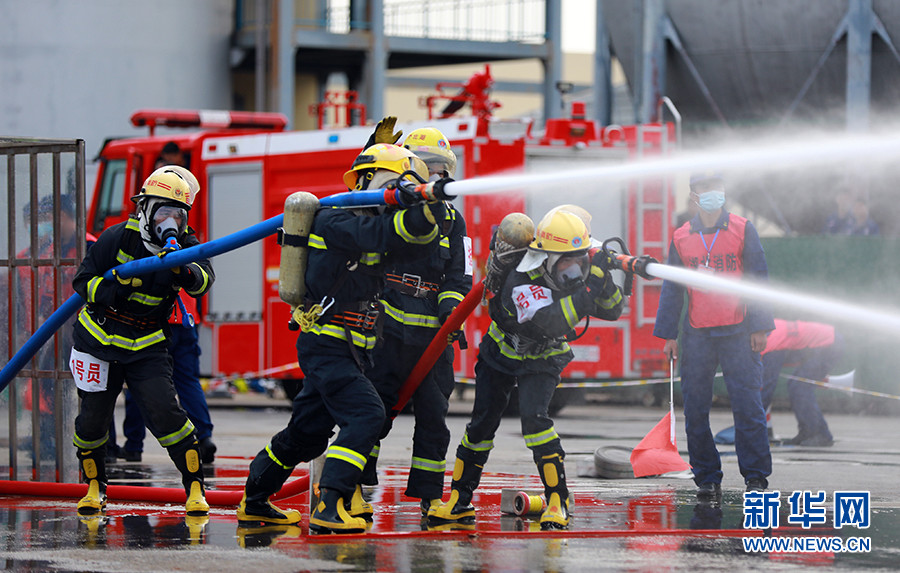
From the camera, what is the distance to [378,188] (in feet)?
18.9

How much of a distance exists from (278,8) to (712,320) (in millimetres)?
16772

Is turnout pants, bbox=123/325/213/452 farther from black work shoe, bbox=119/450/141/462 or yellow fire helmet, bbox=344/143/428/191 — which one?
yellow fire helmet, bbox=344/143/428/191

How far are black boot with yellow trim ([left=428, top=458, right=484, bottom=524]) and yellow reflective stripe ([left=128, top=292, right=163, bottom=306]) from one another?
1610mm

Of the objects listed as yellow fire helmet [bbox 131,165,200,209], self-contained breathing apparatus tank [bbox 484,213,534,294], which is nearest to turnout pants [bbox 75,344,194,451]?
yellow fire helmet [bbox 131,165,200,209]

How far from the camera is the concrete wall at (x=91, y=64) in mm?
22047

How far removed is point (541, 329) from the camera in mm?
5926

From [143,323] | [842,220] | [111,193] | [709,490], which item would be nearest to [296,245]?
[143,323]

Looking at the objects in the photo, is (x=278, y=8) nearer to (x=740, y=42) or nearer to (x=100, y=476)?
(x=740, y=42)

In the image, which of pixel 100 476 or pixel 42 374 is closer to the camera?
pixel 100 476

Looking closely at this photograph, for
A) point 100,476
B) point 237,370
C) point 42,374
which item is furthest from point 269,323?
point 100,476

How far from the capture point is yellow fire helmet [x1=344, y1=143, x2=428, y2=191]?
5801mm

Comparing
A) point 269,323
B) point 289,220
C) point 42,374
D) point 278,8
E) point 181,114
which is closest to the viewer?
point 289,220

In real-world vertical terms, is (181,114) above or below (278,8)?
below

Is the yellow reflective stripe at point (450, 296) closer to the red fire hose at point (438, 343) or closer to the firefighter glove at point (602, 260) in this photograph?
the red fire hose at point (438, 343)
